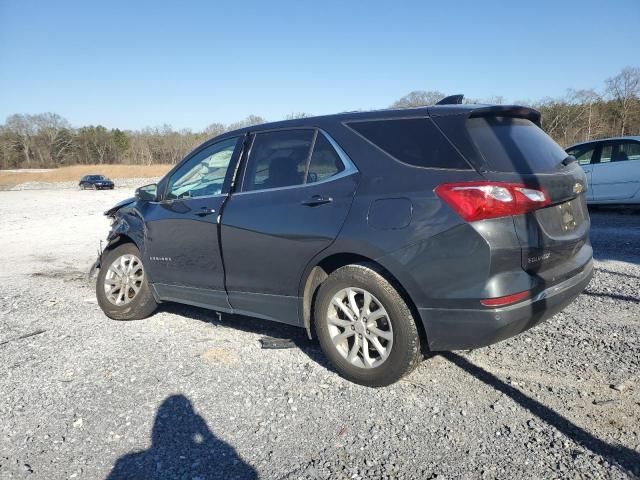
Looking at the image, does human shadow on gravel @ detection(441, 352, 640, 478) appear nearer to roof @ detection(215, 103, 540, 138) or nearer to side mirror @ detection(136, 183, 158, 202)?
roof @ detection(215, 103, 540, 138)

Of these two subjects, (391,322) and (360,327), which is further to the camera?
(360,327)

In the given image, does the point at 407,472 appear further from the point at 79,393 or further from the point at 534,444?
the point at 79,393

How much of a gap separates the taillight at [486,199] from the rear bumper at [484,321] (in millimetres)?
547

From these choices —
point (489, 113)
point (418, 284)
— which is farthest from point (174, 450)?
point (489, 113)

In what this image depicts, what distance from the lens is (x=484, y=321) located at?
9.28 feet

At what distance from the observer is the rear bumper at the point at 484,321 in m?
2.83

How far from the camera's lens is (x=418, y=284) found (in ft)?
9.75

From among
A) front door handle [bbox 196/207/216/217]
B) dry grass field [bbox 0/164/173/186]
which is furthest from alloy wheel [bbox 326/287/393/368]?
dry grass field [bbox 0/164/173/186]

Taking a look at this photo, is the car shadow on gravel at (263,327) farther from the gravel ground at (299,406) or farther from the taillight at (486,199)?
the taillight at (486,199)

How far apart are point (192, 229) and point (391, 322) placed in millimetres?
2034

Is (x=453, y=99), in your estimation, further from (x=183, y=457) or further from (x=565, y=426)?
(x=183, y=457)

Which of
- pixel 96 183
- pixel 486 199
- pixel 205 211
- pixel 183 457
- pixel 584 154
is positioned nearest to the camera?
pixel 183 457

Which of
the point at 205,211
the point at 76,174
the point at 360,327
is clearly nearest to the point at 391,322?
the point at 360,327

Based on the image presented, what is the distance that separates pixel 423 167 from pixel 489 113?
0.63m
